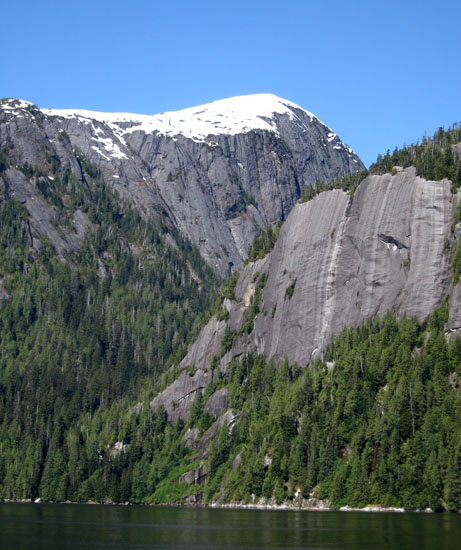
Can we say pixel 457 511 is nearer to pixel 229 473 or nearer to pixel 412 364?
pixel 412 364

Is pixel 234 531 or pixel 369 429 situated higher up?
pixel 369 429

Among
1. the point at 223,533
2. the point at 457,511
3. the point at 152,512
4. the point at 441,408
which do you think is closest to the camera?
the point at 223,533

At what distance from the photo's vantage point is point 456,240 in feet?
645

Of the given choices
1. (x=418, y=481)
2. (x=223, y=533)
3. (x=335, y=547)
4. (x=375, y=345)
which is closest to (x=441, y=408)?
(x=418, y=481)

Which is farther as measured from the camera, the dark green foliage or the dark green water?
the dark green foliage

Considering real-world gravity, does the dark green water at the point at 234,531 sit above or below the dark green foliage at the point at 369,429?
below

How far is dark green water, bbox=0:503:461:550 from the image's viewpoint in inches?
3996

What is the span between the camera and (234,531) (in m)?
120

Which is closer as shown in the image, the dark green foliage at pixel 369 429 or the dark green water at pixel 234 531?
the dark green water at pixel 234 531

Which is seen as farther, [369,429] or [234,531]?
[369,429]

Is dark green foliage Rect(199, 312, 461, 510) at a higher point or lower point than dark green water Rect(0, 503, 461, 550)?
higher

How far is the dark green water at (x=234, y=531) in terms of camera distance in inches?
3996

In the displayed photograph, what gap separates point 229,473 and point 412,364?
1802 inches

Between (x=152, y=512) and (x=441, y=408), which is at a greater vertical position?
(x=441, y=408)
